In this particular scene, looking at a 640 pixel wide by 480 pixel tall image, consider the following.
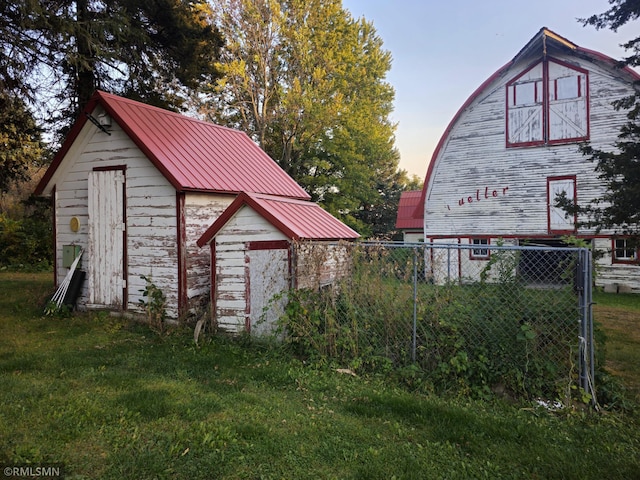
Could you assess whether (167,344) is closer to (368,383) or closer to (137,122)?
(368,383)

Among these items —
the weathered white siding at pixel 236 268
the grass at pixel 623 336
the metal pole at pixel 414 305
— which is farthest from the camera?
the weathered white siding at pixel 236 268

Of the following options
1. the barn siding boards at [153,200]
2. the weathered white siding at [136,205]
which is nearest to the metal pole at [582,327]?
the barn siding boards at [153,200]

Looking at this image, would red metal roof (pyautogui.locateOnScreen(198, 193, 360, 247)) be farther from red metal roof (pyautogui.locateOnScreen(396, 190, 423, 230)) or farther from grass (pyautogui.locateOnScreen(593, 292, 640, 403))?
red metal roof (pyautogui.locateOnScreen(396, 190, 423, 230))

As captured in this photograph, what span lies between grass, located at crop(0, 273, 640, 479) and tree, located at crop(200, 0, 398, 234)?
1825 centimetres

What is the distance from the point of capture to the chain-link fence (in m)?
4.88

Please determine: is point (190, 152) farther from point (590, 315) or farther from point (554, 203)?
point (554, 203)

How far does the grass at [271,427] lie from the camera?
339 centimetres

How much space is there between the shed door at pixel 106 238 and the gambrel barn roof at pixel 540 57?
42.0 feet

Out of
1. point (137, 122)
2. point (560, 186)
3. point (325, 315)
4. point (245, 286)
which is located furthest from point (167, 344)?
point (560, 186)

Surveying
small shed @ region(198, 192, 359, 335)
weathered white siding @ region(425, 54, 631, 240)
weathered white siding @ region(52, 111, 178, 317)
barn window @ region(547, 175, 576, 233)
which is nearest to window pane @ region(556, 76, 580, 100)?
weathered white siding @ region(425, 54, 631, 240)

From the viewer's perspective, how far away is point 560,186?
1552 centimetres

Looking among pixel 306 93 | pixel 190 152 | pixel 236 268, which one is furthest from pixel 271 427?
pixel 306 93

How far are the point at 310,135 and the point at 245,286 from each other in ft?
56.6

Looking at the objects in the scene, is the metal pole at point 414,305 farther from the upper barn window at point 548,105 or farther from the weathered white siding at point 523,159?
the upper barn window at point 548,105
